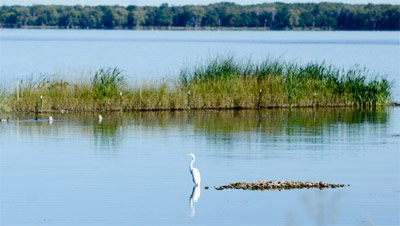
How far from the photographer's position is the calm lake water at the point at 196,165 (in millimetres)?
15867

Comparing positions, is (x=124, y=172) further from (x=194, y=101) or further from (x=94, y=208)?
(x=194, y=101)

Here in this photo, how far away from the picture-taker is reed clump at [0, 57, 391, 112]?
33.0 m

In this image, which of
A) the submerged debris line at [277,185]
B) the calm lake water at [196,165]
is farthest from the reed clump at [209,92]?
the submerged debris line at [277,185]

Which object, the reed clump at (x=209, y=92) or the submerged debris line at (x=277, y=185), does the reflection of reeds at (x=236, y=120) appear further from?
the submerged debris line at (x=277, y=185)

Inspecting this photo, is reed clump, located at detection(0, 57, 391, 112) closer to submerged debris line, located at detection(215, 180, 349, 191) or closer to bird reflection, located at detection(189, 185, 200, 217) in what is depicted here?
bird reflection, located at detection(189, 185, 200, 217)

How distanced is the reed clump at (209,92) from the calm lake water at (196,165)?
0.92m

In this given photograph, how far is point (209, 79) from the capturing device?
34719 mm

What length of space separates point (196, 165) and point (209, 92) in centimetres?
1362

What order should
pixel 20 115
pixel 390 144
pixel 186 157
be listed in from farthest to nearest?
pixel 20 115 → pixel 390 144 → pixel 186 157

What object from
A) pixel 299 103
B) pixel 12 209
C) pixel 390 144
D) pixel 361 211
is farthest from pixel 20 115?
pixel 361 211

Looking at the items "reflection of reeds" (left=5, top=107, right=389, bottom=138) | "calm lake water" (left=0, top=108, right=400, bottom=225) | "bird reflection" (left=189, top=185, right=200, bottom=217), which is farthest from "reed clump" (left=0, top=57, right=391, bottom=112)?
"bird reflection" (left=189, top=185, right=200, bottom=217)

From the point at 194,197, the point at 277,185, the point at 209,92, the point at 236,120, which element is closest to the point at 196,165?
the point at 277,185

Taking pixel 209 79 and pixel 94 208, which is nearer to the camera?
pixel 94 208

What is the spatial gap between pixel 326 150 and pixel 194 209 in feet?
28.1
